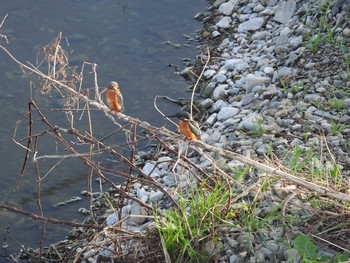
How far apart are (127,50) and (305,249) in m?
4.29

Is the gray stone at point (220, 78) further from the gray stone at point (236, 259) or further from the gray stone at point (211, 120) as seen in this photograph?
the gray stone at point (236, 259)

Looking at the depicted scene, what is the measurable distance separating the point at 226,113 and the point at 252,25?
1685 millimetres

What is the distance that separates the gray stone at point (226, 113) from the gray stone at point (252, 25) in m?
1.58

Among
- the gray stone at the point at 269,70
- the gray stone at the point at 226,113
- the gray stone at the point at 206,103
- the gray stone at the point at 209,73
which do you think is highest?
the gray stone at the point at 269,70

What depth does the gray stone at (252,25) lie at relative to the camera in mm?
7738

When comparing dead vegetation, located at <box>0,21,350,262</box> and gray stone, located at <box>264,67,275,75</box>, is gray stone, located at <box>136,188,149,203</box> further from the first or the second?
gray stone, located at <box>264,67,275,75</box>

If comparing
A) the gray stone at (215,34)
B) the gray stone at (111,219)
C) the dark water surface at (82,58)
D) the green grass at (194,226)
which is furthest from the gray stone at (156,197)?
the gray stone at (215,34)

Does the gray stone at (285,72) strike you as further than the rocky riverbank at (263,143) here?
Yes

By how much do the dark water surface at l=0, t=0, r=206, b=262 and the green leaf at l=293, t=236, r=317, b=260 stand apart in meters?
2.17

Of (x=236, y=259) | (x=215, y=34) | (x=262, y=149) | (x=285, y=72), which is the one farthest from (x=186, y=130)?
(x=215, y=34)

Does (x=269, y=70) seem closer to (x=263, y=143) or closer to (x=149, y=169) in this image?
(x=263, y=143)

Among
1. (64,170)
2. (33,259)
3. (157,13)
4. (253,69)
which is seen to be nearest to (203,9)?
(157,13)

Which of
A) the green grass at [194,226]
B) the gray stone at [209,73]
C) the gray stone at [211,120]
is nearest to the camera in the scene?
the green grass at [194,226]

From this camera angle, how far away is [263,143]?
5.66m
